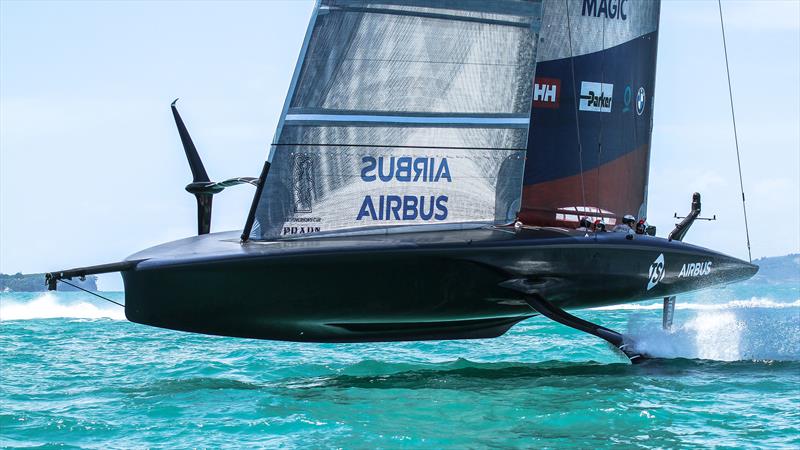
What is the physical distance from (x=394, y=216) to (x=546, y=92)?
97.0 inches

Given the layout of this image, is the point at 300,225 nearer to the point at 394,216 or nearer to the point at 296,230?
the point at 296,230

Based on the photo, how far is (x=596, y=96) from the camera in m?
10.7

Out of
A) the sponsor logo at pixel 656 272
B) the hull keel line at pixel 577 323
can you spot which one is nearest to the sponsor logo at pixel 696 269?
the sponsor logo at pixel 656 272

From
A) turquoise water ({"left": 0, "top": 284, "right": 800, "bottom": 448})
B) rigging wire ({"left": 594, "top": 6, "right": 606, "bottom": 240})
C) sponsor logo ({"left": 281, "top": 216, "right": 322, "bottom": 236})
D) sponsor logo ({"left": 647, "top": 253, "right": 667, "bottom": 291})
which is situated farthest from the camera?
rigging wire ({"left": 594, "top": 6, "right": 606, "bottom": 240})

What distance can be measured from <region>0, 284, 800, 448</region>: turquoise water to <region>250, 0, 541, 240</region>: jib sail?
143 cm

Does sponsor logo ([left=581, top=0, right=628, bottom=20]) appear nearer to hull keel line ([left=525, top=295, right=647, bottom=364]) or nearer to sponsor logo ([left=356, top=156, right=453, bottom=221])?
sponsor logo ([left=356, top=156, right=453, bottom=221])

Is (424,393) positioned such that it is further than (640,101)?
No

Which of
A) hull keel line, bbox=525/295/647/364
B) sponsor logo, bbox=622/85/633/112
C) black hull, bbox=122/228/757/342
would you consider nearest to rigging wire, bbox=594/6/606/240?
sponsor logo, bbox=622/85/633/112

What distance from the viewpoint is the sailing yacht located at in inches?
328

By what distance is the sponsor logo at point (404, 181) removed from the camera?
863cm

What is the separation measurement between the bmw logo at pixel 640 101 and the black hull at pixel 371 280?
205 cm

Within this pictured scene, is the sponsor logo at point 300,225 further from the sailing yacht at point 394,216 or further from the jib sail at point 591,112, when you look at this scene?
the jib sail at point 591,112

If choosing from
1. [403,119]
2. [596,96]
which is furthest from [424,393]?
[596,96]

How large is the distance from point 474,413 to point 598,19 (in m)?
4.85
